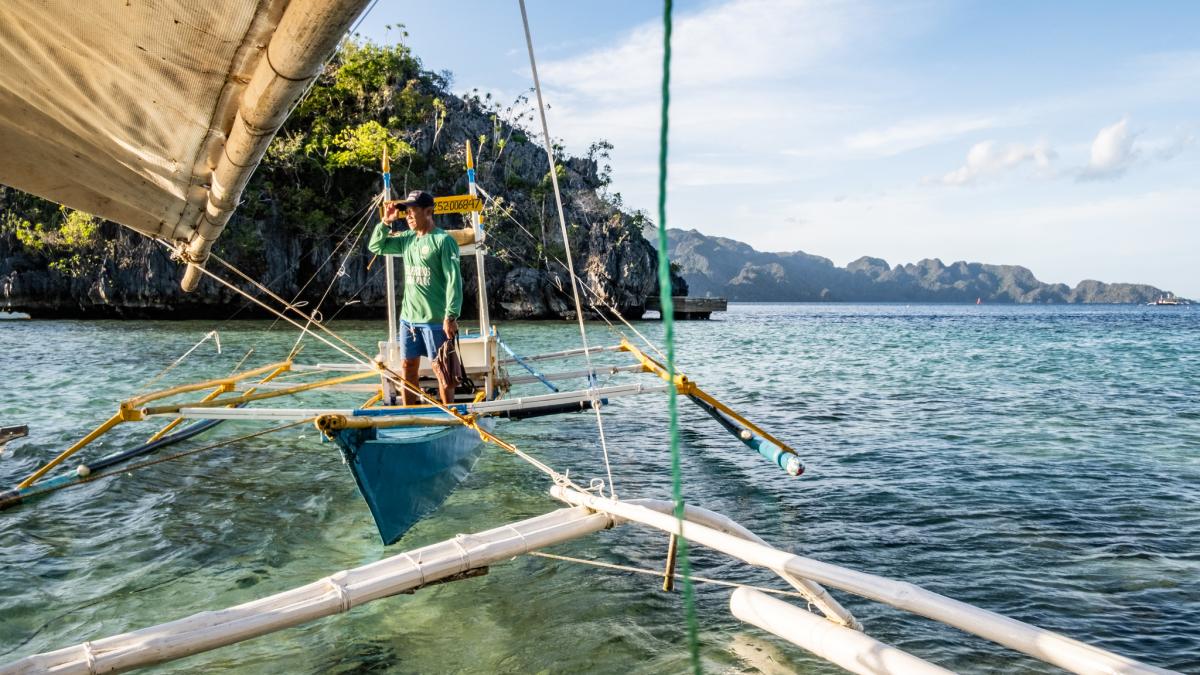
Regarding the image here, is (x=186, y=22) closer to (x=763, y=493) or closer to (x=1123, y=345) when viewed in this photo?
(x=763, y=493)

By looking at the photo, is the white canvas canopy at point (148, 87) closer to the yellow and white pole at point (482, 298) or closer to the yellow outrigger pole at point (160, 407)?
the yellow outrigger pole at point (160, 407)

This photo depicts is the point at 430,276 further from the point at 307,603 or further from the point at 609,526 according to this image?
the point at 307,603

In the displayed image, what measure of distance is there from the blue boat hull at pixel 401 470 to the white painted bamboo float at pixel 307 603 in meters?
2.19

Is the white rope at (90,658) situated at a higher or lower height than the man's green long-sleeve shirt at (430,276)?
lower

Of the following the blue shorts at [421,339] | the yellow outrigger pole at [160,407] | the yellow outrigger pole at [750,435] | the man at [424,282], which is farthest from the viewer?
the blue shorts at [421,339]

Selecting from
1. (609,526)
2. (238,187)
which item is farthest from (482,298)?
(609,526)

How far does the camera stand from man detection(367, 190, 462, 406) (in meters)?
7.13

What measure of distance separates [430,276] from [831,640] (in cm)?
541

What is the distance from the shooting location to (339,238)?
50.2 meters

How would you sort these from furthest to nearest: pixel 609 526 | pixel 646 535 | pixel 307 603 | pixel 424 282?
pixel 424 282 → pixel 646 535 → pixel 609 526 → pixel 307 603

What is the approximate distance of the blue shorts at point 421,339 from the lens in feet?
24.1

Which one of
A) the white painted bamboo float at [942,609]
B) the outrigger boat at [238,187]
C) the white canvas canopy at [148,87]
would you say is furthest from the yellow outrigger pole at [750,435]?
the white canvas canopy at [148,87]

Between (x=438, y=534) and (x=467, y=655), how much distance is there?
234 centimetres

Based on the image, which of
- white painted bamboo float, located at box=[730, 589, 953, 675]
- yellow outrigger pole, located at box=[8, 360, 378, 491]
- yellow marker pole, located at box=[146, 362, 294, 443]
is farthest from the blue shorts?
white painted bamboo float, located at box=[730, 589, 953, 675]
